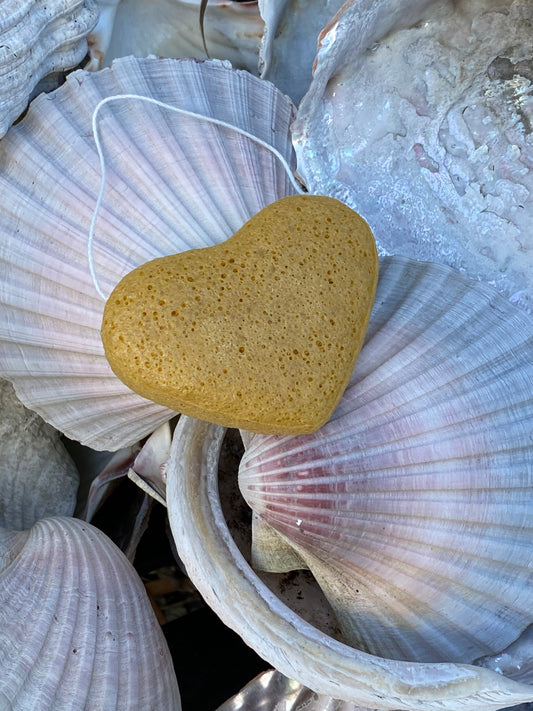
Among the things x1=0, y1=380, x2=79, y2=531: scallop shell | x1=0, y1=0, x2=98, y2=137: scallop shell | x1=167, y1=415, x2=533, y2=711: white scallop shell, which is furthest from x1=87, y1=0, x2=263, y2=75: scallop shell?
x1=167, y1=415, x2=533, y2=711: white scallop shell

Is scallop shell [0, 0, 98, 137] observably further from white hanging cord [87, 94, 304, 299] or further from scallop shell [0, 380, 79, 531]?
scallop shell [0, 380, 79, 531]

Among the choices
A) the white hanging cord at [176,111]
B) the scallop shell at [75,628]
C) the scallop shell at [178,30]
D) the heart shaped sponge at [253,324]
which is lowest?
the scallop shell at [75,628]

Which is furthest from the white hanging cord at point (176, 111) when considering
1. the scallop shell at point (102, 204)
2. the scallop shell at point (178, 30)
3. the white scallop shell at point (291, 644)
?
the white scallop shell at point (291, 644)

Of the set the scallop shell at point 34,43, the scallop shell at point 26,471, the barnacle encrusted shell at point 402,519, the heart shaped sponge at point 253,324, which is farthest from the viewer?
the scallop shell at point 26,471

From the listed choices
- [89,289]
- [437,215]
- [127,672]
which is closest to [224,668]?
[127,672]

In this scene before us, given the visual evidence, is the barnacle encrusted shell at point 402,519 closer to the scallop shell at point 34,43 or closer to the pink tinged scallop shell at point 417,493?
the pink tinged scallop shell at point 417,493

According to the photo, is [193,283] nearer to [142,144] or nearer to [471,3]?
[142,144]
